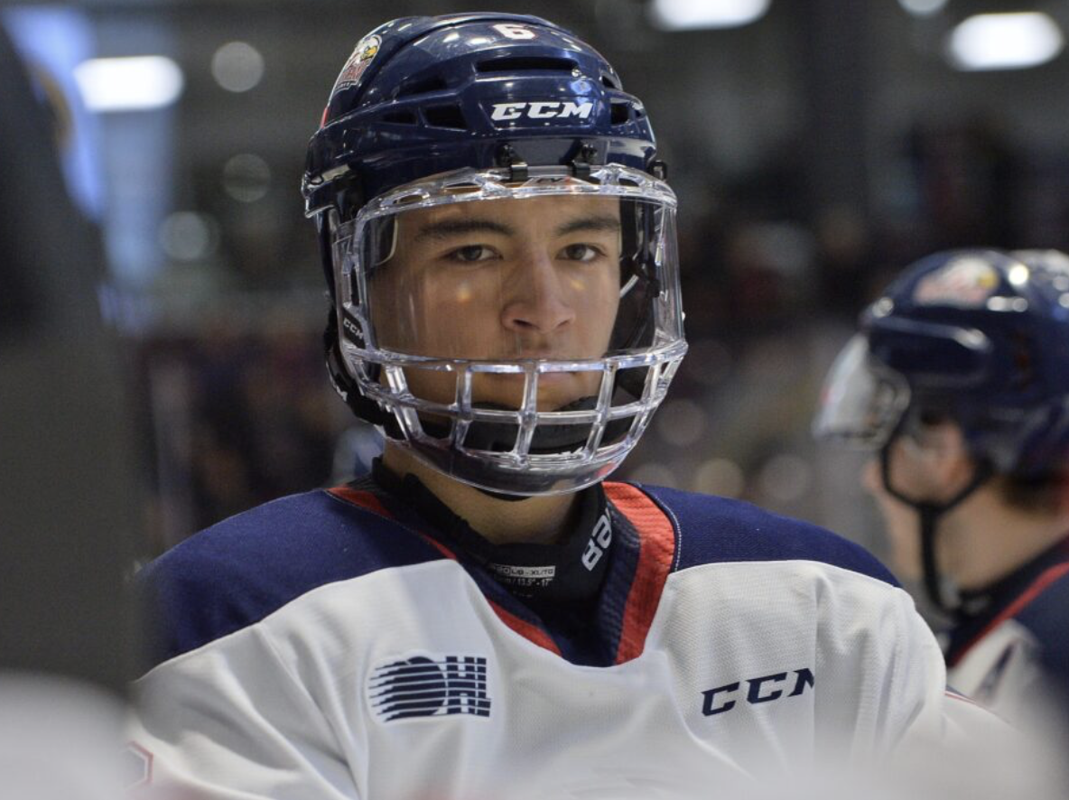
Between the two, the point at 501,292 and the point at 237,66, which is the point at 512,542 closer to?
the point at 501,292

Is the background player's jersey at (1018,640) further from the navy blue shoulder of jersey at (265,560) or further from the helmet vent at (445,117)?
the helmet vent at (445,117)

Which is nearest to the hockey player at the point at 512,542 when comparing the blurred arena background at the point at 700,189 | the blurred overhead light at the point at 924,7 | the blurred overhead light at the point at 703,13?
the blurred arena background at the point at 700,189

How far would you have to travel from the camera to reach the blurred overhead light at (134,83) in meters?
6.29

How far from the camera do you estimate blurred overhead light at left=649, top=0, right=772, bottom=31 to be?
24.5 ft

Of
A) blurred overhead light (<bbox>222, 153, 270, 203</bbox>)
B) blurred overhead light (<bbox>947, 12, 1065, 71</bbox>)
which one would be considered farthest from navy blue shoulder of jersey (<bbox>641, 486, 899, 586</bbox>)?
blurred overhead light (<bbox>947, 12, 1065, 71</bbox>)

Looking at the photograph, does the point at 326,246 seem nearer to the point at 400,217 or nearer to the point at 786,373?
the point at 400,217

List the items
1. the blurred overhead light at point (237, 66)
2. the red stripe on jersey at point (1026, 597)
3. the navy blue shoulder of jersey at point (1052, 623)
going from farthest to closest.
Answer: the blurred overhead light at point (237, 66) < the red stripe on jersey at point (1026, 597) < the navy blue shoulder of jersey at point (1052, 623)

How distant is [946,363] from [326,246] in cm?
117

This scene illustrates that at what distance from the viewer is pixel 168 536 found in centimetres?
387

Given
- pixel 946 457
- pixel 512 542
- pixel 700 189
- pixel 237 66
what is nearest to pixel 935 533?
pixel 946 457

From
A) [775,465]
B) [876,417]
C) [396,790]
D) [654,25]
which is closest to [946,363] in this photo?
[876,417]

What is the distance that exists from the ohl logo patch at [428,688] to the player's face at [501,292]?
0.89ft

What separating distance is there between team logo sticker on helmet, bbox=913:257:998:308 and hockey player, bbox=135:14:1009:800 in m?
0.95

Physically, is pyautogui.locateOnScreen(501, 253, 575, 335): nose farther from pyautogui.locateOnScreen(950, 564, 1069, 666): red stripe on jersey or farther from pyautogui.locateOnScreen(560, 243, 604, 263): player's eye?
pyautogui.locateOnScreen(950, 564, 1069, 666): red stripe on jersey
